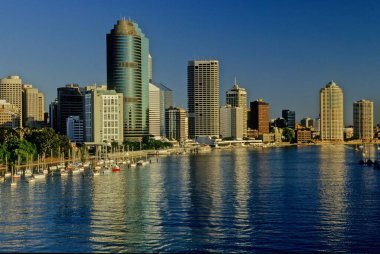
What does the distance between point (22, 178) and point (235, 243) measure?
206ft

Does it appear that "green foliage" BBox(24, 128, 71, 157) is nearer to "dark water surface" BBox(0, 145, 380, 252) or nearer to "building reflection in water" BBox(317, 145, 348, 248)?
"dark water surface" BBox(0, 145, 380, 252)

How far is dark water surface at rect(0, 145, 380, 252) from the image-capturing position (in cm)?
4556

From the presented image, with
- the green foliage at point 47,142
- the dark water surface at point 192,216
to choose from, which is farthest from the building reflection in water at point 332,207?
the green foliage at point 47,142

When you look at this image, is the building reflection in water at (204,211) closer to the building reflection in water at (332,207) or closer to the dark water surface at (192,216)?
the dark water surface at (192,216)

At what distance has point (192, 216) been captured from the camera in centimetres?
5709

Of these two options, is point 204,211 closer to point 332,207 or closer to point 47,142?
point 332,207

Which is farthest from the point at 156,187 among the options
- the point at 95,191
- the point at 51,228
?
the point at 51,228

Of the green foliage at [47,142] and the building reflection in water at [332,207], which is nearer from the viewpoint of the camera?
the building reflection in water at [332,207]

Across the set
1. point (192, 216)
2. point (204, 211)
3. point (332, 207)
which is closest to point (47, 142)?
point (204, 211)

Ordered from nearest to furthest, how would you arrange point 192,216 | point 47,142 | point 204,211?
1. point 192,216
2. point 204,211
3. point 47,142

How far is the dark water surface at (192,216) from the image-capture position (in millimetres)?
45562

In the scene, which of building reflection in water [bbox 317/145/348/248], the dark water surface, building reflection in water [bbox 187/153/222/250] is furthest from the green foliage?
building reflection in water [bbox 317/145/348/248]

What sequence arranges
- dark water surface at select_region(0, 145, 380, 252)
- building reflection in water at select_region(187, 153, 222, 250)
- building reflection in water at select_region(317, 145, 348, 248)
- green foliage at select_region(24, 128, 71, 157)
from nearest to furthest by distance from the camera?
dark water surface at select_region(0, 145, 380, 252), building reflection in water at select_region(187, 153, 222, 250), building reflection in water at select_region(317, 145, 348, 248), green foliage at select_region(24, 128, 71, 157)

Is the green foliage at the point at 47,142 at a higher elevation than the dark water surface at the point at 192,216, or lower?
higher
